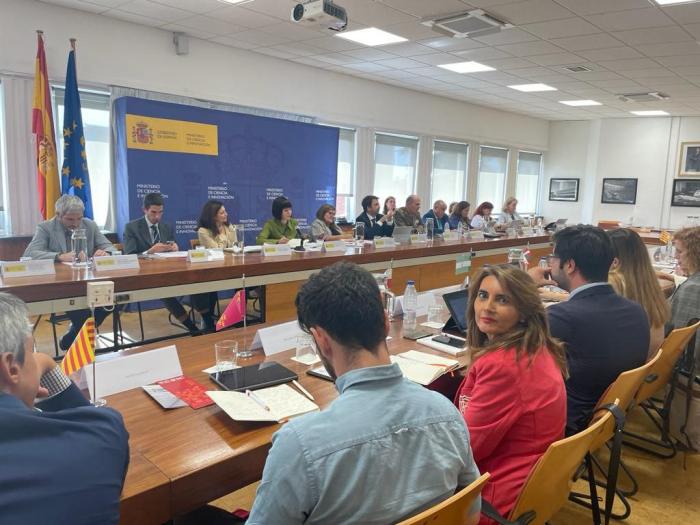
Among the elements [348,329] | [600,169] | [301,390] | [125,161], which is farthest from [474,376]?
[600,169]

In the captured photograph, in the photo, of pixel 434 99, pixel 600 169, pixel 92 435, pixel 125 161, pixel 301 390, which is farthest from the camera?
pixel 600 169

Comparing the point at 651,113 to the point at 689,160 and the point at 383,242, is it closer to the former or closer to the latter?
the point at 689,160

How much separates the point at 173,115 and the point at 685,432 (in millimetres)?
5185

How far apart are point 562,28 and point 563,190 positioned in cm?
739

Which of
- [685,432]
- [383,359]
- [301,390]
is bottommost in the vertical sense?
[685,432]

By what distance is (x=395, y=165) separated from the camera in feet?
28.6

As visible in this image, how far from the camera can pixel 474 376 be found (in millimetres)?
1495

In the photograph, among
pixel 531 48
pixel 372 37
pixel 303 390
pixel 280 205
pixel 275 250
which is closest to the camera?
pixel 303 390

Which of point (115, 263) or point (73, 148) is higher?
point (73, 148)

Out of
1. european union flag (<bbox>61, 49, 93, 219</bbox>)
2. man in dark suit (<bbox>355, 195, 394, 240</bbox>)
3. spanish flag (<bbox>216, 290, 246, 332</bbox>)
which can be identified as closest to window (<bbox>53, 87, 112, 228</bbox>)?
european union flag (<bbox>61, 49, 93, 219</bbox>)

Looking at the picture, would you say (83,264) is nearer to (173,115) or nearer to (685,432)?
(173,115)

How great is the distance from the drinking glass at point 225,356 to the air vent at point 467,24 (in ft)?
13.2

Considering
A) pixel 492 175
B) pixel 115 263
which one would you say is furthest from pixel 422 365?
pixel 492 175

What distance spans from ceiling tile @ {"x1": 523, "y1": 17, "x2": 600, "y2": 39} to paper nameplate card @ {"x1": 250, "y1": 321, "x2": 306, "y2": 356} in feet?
13.8
